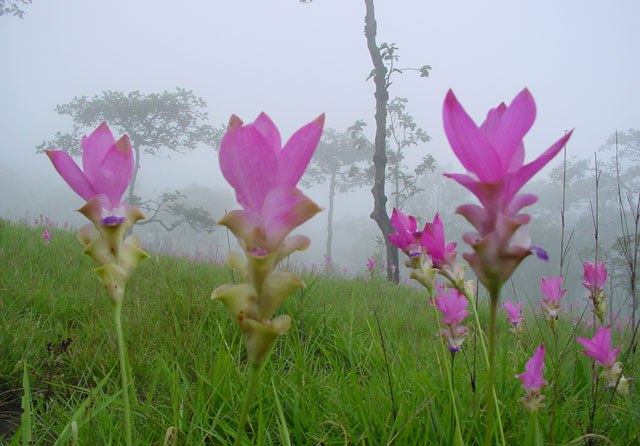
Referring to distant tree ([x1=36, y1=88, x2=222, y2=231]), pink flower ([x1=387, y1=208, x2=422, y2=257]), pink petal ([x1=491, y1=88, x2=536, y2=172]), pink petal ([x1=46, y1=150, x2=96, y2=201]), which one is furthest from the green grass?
distant tree ([x1=36, y1=88, x2=222, y2=231])

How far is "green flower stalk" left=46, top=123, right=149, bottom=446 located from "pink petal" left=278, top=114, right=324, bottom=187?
374mm

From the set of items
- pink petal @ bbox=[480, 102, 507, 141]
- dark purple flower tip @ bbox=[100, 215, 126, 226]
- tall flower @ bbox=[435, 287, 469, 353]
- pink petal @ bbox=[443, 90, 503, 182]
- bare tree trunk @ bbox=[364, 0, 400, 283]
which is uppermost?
bare tree trunk @ bbox=[364, 0, 400, 283]

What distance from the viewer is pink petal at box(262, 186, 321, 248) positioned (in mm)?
509

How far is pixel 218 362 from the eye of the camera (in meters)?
1.63

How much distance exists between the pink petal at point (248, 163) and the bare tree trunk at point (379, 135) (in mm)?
8682

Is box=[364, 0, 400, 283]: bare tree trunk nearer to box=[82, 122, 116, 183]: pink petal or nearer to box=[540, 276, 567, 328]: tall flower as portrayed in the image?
box=[540, 276, 567, 328]: tall flower

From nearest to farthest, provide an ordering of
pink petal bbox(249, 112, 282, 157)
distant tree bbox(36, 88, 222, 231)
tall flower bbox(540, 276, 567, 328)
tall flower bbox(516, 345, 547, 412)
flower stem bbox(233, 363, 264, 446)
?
flower stem bbox(233, 363, 264, 446) < pink petal bbox(249, 112, 282, 157) < tall flower bbox(516, 345, 547, 412) < tall flower bbox(540, 276, 567, 328) < distant tree bbox(36, 88, 222, 231)

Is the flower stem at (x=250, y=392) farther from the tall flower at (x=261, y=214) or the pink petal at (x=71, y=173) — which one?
the pink petal at (x=71, y=173)

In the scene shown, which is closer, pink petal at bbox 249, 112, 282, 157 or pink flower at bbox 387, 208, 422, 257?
pink petal at bbox 249, 112, 282, 157

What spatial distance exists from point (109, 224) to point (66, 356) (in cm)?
173

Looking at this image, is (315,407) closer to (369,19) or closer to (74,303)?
(74,303)

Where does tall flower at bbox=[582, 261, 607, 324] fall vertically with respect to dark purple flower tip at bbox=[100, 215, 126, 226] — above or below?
below

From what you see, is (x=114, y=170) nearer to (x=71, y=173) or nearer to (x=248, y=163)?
(x=71, y=173)

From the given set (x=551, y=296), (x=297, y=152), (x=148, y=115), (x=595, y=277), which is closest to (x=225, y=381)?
(x=297, y=152)
